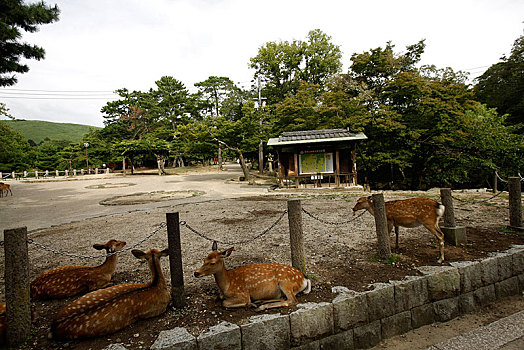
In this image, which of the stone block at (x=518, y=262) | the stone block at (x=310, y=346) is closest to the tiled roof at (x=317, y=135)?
the stone block at (x=518, y=262)

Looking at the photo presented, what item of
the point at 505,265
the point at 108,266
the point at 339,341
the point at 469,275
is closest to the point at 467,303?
the point at 469,275

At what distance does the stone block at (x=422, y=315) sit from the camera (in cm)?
322

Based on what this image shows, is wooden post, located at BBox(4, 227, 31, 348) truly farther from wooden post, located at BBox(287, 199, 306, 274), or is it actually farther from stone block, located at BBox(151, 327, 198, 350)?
wooden post, located at BBox(287, 199, 306, 274)

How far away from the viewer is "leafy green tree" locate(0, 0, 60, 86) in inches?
381

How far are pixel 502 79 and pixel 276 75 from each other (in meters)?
19.7

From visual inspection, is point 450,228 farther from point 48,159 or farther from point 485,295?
point 48,159

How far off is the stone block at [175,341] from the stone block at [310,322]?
96 centimetres

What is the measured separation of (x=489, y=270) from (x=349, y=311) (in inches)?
94.9

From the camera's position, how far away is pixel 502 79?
21.1 metres

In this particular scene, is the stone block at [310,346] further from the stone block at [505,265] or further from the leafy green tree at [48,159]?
the leafy green tree at [48,159]

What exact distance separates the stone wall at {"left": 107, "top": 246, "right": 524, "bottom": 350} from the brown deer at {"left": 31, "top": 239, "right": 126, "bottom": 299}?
1519 mm

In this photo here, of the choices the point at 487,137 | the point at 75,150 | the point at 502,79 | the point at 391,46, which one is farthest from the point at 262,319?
the point at 75,150

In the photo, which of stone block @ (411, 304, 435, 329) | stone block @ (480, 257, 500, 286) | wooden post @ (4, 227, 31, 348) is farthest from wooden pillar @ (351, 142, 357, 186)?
wooden post @ (4, 227, 31, 348)

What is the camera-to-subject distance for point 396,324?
3.12m
